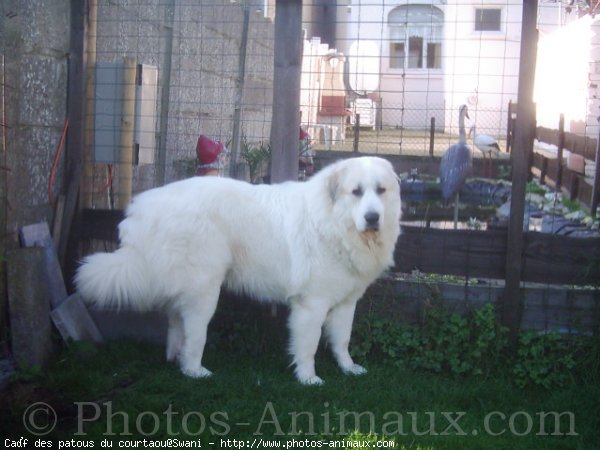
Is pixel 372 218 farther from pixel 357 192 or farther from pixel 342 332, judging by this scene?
pixel 342 332

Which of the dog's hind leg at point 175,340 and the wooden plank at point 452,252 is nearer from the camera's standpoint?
the dog's hind leg at point 175,340

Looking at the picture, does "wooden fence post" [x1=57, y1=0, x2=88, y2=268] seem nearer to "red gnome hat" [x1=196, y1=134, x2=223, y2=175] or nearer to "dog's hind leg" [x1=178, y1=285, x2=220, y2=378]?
"red gnome hat" [x1=196, y1=134, x2=223, y2=175]

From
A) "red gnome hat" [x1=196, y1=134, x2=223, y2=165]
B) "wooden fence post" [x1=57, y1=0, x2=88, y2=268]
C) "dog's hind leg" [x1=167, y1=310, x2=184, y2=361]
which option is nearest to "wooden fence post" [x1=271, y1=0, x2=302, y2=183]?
"red gnome hat" [x1=196, y1=134, x2=223, y2=165]

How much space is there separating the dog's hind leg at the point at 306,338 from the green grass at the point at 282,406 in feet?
0.39

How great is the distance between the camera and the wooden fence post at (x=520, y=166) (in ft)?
16.4

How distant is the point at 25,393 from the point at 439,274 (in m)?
2.81

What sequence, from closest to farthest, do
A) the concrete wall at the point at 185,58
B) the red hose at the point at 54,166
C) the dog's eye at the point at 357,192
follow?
the dog's eye at the point at 357,192, the red hose at the point at 54,166, the concrete wall at the point at 185,58

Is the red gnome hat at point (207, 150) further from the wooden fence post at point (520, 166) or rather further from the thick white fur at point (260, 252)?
the wooden fence post at point (520, 166)

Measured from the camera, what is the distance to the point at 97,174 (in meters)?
5.98

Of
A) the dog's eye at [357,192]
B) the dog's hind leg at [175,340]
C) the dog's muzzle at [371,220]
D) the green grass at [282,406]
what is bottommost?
the green grass at [282,406]

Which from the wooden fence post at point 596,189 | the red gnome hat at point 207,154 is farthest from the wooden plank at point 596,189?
the red gnome hat at point 207,154

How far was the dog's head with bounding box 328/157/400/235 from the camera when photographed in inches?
182

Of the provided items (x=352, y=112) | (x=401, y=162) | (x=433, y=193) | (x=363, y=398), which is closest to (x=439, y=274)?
(x=363, y=398)

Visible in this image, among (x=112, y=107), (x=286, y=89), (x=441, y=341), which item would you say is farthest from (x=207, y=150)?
(x=441, y=341)
